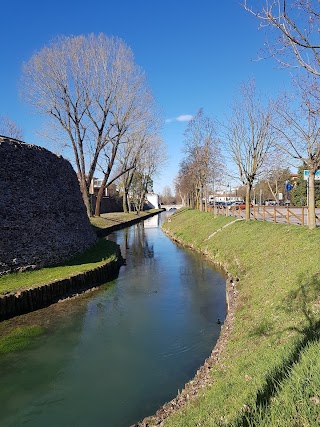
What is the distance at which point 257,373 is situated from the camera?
16.8 feet

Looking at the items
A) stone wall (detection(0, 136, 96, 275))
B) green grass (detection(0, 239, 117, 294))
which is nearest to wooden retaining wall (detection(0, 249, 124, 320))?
green grass (detection(0, 239, 117, 294))

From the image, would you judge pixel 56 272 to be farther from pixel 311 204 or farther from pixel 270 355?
pixel 311 204

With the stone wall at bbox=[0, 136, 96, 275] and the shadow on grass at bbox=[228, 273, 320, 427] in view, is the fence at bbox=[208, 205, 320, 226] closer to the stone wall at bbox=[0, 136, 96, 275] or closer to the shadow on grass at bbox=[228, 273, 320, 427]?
the shadow on grass at bbox=[228, 273, 320, 427]

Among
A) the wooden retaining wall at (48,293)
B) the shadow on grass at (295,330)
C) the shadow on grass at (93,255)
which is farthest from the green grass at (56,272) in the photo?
the shadow on grass at (295,330)

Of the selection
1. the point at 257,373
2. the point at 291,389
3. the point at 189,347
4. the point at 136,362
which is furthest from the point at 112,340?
the point at 291,389

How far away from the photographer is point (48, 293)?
472 inches

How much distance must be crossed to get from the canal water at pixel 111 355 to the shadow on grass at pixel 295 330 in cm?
242

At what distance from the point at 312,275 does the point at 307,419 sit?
5.84 meters

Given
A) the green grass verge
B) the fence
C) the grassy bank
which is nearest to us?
the grassy bank

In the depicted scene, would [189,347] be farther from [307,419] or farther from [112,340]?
[307,419]

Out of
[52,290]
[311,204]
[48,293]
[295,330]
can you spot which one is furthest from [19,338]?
[311,204]

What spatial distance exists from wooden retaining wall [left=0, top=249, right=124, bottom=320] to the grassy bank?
20.0ft

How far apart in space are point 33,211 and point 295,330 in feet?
39.4

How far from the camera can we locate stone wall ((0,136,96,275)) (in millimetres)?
13344
